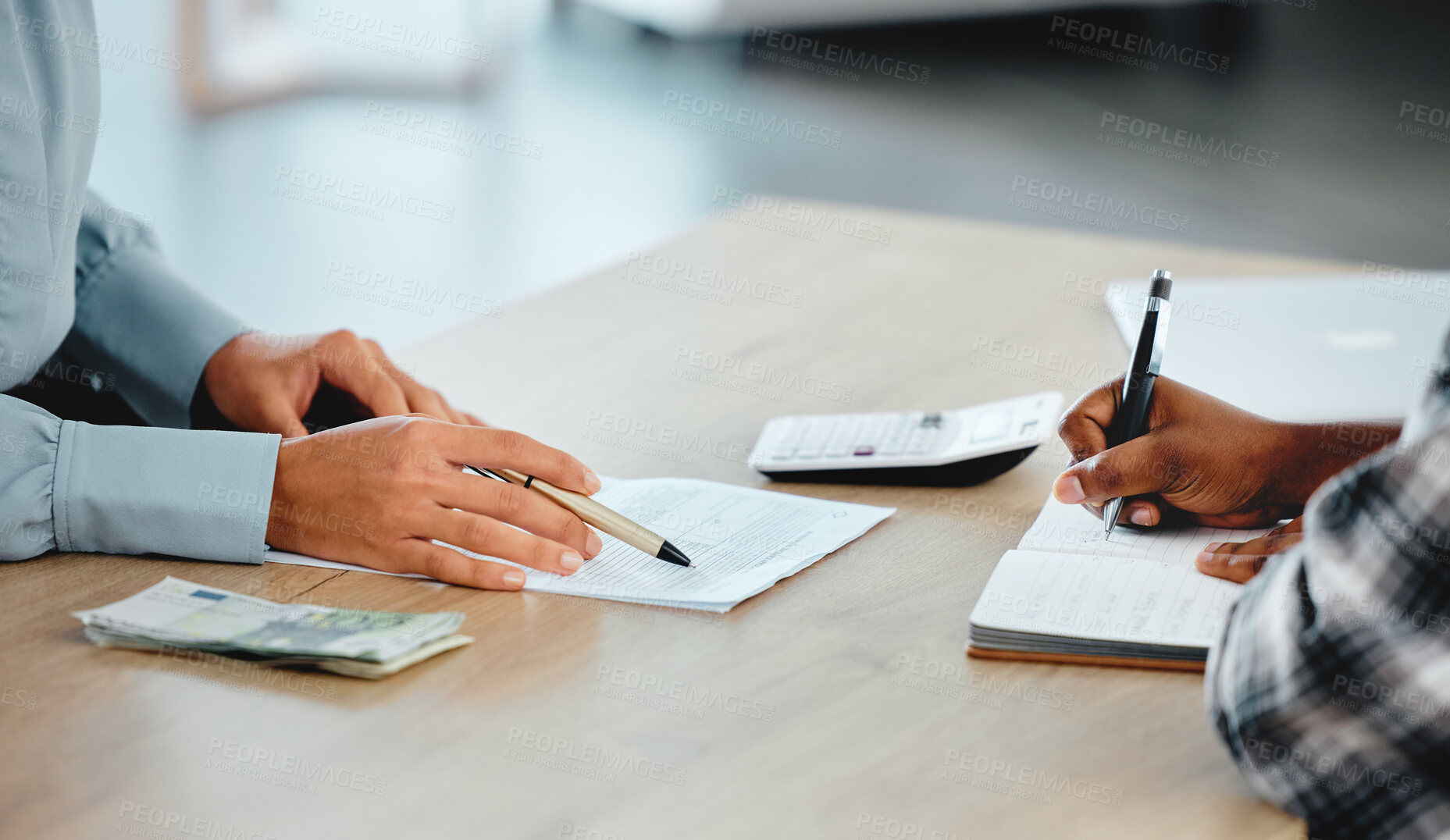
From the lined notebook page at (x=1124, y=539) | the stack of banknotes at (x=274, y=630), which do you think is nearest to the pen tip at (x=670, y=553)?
the stack of banknotes at (x=274, y=630)

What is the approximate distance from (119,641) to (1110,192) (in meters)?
4.20

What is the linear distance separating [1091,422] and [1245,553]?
20 centimetres

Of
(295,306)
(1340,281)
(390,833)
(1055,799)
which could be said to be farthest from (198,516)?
(295,306)

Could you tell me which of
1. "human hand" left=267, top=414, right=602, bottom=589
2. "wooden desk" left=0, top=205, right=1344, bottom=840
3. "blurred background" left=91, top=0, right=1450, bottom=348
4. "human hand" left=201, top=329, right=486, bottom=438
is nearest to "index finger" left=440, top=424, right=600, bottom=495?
"human hand" left=267, top=414, right=602, bottom=589

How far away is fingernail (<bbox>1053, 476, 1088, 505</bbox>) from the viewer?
109 centimetres

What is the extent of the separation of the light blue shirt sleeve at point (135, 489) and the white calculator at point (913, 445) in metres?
0.49

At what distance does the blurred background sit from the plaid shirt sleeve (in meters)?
2.87

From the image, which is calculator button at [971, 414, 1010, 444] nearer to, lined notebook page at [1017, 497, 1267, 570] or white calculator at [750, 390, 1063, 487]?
white calculator at [750, 390, 1063, 487]

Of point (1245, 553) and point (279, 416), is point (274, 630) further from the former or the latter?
point (1245, 553)

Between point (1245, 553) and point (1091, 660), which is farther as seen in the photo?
point (1245, 553)

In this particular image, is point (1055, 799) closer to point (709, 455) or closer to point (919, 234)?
point (709, 455)

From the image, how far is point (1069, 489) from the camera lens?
1091 millimetres

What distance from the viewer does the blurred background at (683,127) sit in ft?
13.3

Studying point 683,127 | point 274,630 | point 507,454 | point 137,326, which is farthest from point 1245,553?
point 683,127
